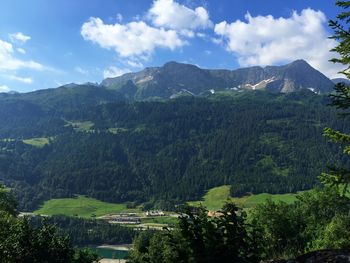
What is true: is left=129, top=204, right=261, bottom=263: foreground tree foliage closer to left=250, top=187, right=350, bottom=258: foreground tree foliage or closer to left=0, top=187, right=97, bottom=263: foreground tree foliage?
left=0, top=187, right=97, bottom=263: foreground tree foliage

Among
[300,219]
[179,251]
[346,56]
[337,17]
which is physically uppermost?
→ [337,17]

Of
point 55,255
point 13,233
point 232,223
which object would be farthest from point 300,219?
point 232,223

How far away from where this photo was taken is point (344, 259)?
19.4 m

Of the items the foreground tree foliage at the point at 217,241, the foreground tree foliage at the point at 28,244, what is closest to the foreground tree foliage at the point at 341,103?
the foreground tree foliage at the point at 217,241

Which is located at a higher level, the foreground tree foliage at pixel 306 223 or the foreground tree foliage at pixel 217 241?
the foreground tree foliage at pixel 217 241

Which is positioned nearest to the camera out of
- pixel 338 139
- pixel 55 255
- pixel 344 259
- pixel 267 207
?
pixel 344 259

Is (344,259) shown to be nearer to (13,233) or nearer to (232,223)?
(232,223)

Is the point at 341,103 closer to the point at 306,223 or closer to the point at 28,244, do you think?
the point at 28,244

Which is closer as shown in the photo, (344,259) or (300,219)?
(344,259)

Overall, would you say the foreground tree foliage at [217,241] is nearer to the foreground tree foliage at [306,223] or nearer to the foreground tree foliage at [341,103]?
the foreground tree foliage at [341,103]

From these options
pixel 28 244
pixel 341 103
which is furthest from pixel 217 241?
pixel 28 244

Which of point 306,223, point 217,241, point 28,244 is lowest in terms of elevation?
point 306,223

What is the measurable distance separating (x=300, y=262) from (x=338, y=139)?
14153mm

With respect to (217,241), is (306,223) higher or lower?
lower
